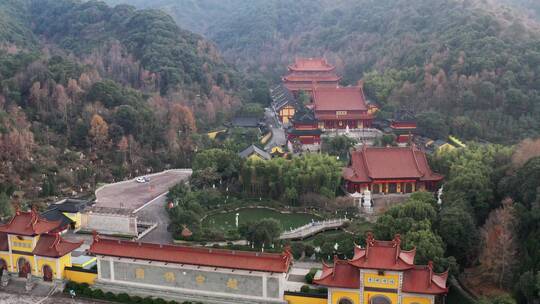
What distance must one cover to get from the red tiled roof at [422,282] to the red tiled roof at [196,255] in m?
4.37

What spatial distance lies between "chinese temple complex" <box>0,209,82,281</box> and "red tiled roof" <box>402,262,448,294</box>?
44.7 ft

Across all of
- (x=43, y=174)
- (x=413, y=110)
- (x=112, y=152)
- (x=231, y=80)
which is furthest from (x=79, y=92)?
(x=413, y=110)

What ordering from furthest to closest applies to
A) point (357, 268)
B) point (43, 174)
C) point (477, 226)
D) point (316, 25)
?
point (316, 25) < point (43, 174) < point (477, 226) < point (357, 268)

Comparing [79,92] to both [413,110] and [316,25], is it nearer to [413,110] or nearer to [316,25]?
[413,110]

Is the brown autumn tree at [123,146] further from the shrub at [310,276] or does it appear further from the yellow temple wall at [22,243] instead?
the shrub at [310,276]

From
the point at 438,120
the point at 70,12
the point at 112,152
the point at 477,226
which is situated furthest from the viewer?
the point at 70,12

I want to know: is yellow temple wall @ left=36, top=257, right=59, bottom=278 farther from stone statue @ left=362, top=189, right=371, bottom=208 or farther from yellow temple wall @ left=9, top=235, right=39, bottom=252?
stone statue @ left=362, top=189, right=371, bottom=208

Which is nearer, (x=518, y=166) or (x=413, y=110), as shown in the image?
(x=518, y=166)

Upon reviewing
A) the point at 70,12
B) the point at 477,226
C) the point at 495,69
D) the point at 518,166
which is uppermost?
the point at 70,12

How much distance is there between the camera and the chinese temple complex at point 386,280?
22.1 m

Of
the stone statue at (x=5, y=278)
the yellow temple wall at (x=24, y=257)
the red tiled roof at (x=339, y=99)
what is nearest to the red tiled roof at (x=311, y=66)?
the red tiled roof at (x=339, y=99)

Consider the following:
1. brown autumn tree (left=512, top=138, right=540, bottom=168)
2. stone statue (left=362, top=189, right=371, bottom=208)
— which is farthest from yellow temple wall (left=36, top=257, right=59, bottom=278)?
brown autumn tree (left=512, top=138, right=540, bottom=168)

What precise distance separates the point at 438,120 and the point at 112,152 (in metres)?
22.6

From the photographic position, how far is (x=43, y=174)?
3700 cm
